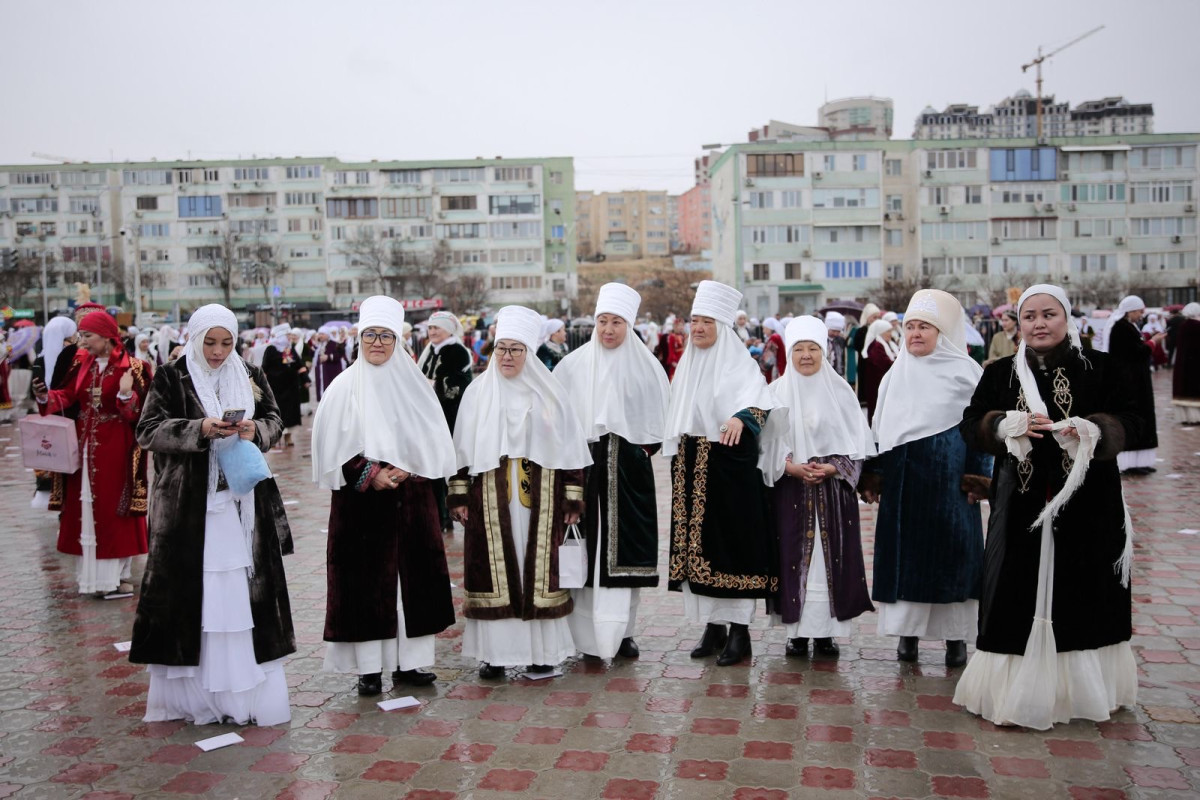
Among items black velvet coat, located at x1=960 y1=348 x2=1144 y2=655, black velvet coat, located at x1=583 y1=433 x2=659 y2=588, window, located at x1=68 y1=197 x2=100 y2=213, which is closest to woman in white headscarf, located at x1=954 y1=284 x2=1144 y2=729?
black velvet coat, located at x1=960 y1=348 x2=1144 y2=655

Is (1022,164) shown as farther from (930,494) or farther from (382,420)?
(382,420)

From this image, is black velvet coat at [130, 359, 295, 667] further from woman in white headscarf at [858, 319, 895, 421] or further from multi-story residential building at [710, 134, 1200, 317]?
multi-story residential building at [710, 134, 1200, 317]

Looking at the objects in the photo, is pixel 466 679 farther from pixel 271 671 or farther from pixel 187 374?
pixel 187 374

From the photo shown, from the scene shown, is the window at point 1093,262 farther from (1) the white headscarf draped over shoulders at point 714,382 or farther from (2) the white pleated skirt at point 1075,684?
(2) the white pleated skirt at point 1075,684

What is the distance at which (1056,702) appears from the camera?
442cm

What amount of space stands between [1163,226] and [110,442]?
65.5 metres

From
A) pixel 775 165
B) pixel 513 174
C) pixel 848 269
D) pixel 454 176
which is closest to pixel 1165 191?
pixel 848 269

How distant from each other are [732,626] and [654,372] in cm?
143

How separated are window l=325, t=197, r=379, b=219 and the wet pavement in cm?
6384

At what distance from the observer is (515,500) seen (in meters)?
5.27

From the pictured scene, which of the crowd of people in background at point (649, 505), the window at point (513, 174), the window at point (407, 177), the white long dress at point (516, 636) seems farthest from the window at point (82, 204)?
the white long dress at point (516, 636)

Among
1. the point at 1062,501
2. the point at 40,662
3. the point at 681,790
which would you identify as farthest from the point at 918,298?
the point at 40,662

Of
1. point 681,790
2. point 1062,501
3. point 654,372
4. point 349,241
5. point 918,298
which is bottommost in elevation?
point 681,790

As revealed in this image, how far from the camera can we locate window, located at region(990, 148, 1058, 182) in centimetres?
5906
